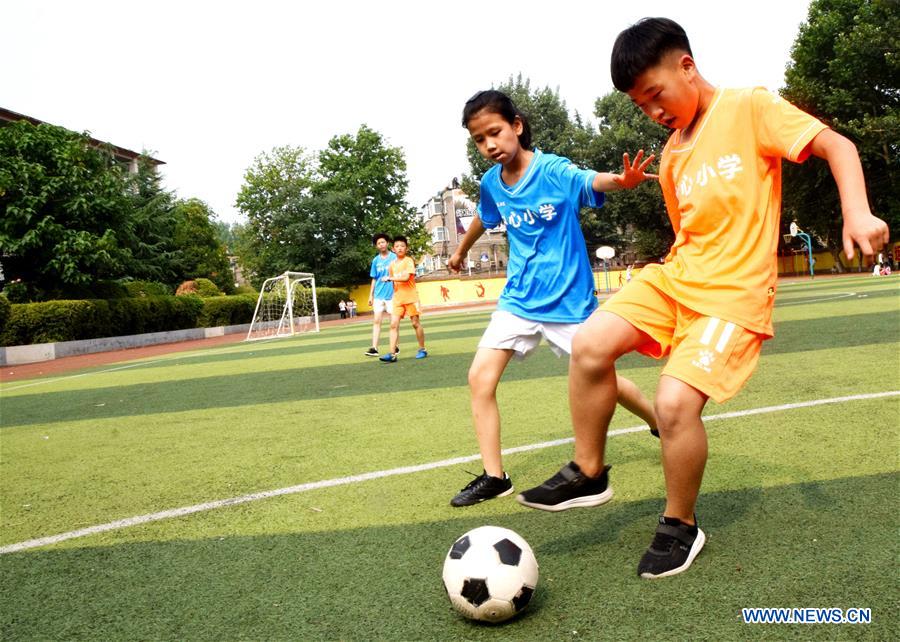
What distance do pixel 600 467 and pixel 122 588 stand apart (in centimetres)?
191

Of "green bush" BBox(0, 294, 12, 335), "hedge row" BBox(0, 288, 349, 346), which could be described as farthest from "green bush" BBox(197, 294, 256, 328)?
"green bush" BBox(0, 294, 12, 335)

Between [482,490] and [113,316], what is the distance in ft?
73.6

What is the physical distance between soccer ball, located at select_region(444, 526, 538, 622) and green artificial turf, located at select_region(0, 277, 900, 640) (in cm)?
6

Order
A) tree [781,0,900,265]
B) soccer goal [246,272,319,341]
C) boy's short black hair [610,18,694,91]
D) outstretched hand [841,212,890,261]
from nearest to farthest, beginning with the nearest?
outstretched hand [841,212,890,261] → boy's short black hair [610,18,694,91] → soccer goal [246,272,319,341] → tree [781,0,900,265]

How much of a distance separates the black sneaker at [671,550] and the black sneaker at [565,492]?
0.51 meters

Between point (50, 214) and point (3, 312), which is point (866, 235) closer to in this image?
point (3, 312)

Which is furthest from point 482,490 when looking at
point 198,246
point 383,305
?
point 198,246

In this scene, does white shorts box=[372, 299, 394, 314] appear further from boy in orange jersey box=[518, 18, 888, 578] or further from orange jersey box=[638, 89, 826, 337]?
orange jersey box=[638, 89, 826, 337]

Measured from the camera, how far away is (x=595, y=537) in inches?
111

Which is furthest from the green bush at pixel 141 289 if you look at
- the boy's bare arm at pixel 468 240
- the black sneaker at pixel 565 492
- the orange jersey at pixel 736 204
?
the orange jersey at pixel 736 204

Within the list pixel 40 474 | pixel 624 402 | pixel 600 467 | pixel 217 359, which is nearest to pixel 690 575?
pixel 600 467

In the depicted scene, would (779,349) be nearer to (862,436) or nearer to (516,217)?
(862,436)

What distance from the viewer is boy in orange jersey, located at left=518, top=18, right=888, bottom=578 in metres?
2.35

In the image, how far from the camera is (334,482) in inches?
157
